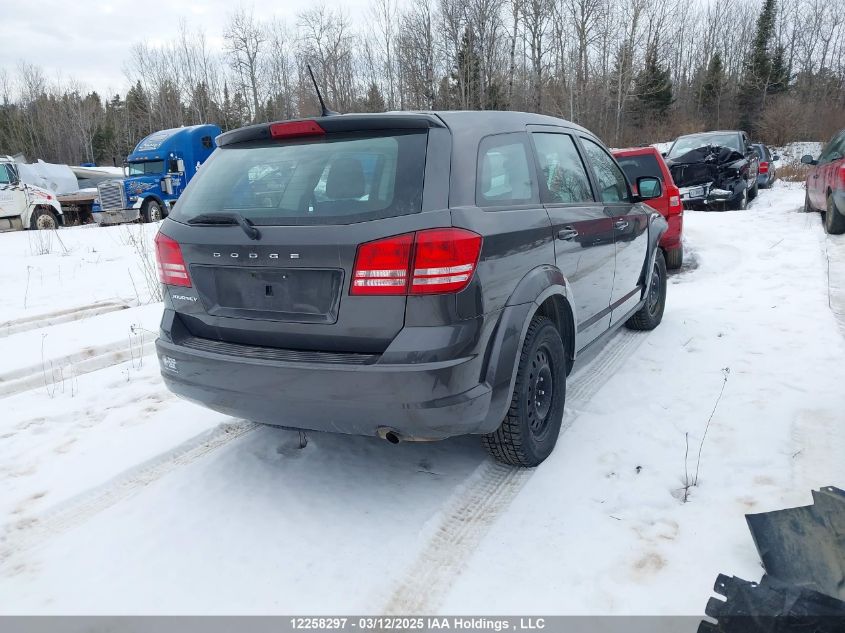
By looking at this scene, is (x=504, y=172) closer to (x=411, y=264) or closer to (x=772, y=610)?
(x=411, y=264)

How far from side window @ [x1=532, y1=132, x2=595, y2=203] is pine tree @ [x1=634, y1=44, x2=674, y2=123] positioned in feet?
140

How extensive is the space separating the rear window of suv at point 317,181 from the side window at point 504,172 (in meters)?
0.34

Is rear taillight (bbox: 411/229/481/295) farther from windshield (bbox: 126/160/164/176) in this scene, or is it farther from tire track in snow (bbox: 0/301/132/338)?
windshield (bbox: 126/160/164/176)

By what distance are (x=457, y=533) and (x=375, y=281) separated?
1.22 m

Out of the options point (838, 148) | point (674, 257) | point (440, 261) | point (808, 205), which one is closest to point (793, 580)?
point (440, 261)

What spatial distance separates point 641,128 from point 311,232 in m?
45.4

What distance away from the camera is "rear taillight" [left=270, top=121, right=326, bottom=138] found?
2824 millimetres

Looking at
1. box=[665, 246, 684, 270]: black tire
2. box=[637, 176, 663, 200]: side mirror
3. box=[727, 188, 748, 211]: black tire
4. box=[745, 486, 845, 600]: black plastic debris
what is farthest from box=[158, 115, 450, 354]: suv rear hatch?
box=[727, 188, 748, 211]: black tire

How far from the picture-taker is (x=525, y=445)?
3.01 m

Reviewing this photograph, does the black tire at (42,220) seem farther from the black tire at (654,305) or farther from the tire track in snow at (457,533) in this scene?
the tire track in snow at (457,533)

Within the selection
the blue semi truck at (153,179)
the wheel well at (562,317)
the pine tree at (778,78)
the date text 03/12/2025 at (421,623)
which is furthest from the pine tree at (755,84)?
the date text 03/12/2025 at (421,623)

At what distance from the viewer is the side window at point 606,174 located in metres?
4.32

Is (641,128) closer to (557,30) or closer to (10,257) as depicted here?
(557,30)

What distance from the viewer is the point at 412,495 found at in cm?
297
